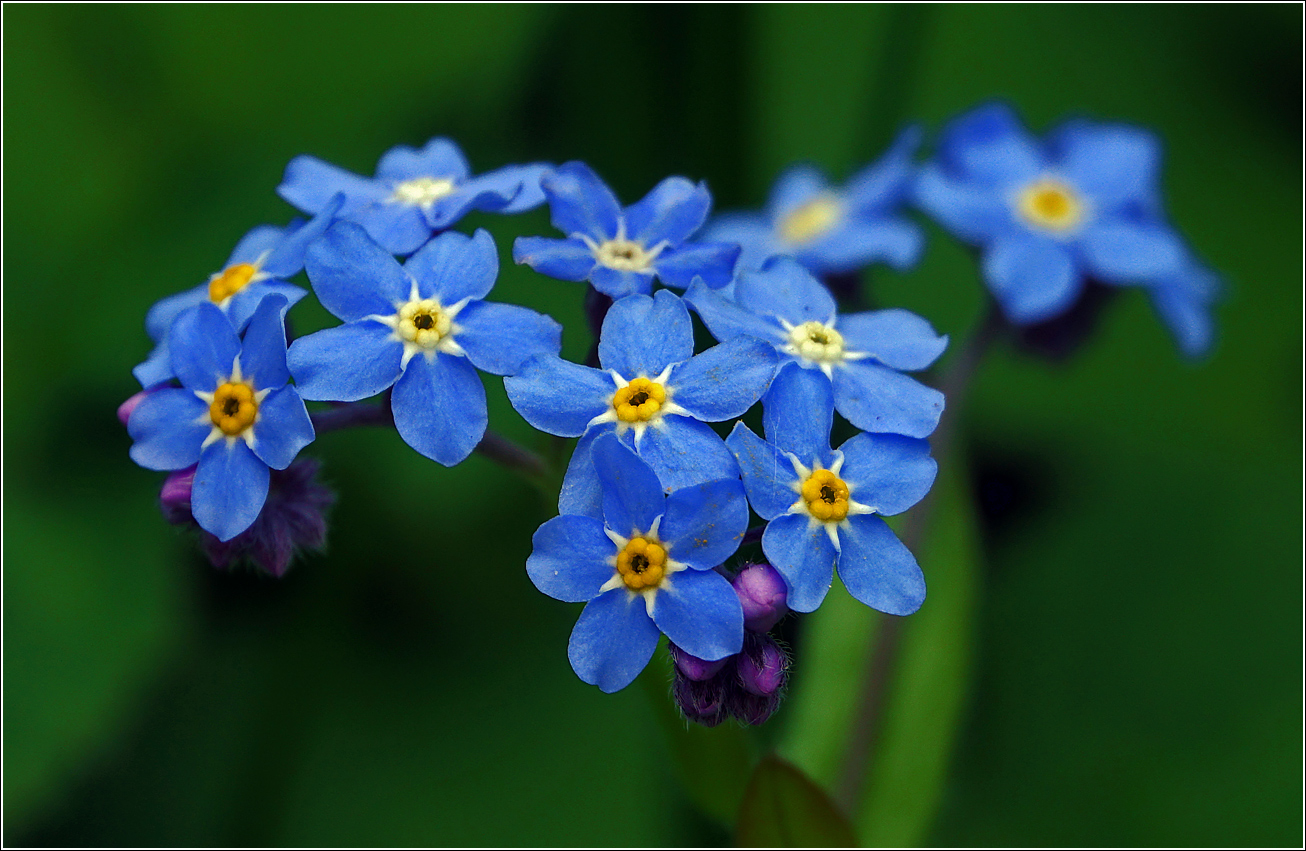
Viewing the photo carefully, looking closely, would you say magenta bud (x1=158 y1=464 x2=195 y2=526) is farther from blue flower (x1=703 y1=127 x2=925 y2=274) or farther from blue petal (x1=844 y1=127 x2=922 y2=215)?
blue petal (x1=844 y1=127 x2=922 y2=215)

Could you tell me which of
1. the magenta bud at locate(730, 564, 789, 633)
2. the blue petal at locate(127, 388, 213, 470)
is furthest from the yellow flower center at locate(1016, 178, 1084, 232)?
the blue petal at locate(127, 388, 213, 470)

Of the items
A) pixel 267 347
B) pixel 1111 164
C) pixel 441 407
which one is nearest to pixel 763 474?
pixel 441 407

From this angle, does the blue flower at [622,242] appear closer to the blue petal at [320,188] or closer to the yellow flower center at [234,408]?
the blue petal at [320,188]

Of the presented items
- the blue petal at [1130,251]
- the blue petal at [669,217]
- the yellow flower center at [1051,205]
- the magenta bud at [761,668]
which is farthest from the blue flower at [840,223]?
the magenta bud at [761,668]

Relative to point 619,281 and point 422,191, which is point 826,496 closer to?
point 619,281

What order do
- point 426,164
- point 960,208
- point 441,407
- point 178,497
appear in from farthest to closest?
point 960,208 → point 426,164 → point 178,497 → point 441,407
